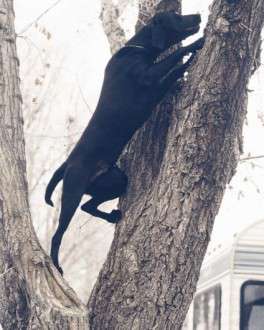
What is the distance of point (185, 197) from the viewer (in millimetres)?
4730

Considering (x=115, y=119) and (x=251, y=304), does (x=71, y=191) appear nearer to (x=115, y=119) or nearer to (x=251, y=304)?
(x=115, y=119)

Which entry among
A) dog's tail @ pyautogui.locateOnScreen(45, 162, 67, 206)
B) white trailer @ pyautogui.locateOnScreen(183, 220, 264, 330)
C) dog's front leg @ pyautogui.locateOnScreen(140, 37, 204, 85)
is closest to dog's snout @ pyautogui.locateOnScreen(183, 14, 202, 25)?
dog's front leg @ pyautogui.locateOnScreen(140, 37, 204, 85)

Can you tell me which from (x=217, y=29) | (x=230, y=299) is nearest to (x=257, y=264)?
(x=230, y=299)

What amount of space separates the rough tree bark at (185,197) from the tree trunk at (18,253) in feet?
1.31

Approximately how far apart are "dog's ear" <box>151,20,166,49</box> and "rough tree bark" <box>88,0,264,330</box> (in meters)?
0.57

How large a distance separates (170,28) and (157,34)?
4.5 inches

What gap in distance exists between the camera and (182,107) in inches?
193

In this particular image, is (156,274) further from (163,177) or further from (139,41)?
(139,41)

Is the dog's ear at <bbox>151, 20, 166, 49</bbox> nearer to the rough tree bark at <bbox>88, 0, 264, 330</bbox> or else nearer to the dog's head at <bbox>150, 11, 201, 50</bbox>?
the dog's head at <bbox>150, 11, 201, 50</bbox>

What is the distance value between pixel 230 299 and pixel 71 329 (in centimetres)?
372

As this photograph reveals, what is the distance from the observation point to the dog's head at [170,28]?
5.45 meters

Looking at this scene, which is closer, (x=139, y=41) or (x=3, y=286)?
(x=3, y=286)

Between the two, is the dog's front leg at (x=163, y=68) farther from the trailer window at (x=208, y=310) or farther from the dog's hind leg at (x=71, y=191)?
the trailer window at (x=208, y=310)

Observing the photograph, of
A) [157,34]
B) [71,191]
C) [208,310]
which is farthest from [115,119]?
[208,310]
